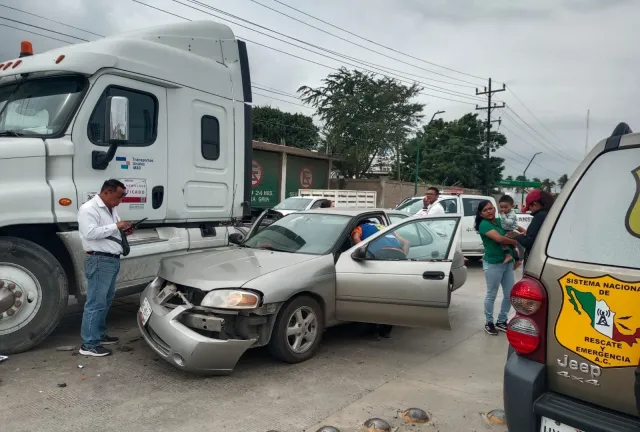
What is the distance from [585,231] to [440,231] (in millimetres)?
2765

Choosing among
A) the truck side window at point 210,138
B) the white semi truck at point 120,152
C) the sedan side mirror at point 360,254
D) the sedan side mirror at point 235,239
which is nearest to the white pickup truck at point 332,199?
the white semi truck at point 120,152

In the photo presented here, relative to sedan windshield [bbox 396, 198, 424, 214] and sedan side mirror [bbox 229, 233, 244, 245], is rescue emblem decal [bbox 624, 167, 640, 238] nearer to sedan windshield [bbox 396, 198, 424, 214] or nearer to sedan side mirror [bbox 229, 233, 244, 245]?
sedan side mirror [bbox 229, 233, 244, 245]

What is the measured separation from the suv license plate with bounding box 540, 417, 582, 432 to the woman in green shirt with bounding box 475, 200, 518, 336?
10.9 feet

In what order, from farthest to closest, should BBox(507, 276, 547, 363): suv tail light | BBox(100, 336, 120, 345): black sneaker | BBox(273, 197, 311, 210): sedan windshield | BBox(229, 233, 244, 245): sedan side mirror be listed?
BBox(273, 197, 311, 210): sedan windshield
BBox(229, 233, 244, 245): sedan side mirror
BBox(100, 336, 120, 345): black sneaker
BBox(507, 276, 547, 363): suv tail light

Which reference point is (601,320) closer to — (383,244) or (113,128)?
(383,244)

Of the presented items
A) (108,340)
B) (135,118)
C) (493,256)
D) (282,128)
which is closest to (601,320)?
(493,256)

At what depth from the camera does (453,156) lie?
4016 cm

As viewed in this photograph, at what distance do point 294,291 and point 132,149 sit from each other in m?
2.43

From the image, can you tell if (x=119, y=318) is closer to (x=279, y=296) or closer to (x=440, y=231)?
(x=279, y=296)

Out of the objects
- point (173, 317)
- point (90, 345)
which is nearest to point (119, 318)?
point (90, 345)

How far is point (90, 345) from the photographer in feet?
14.8

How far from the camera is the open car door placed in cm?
442

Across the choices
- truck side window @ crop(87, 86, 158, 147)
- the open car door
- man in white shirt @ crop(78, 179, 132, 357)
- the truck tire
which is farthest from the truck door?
the open car door

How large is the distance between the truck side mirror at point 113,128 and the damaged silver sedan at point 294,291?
3.98 ft
